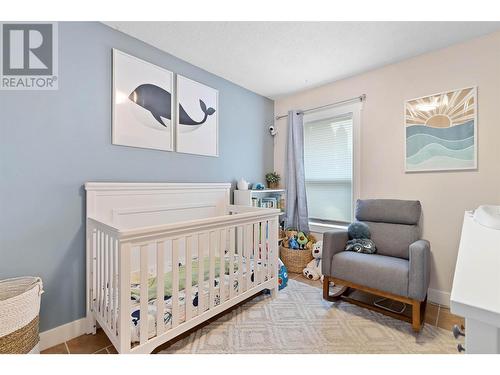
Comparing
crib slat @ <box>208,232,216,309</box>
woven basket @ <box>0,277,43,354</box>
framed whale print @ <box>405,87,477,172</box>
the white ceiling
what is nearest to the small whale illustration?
the white ceiling

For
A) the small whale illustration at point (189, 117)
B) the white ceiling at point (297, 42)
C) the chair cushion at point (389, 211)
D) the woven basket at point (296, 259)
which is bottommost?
the woven basket at point (296, 259)

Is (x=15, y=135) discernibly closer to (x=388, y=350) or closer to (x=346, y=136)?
(x=388, y=350)

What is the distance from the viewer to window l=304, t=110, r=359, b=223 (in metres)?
2.69

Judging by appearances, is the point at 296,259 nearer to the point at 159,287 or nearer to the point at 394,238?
the point at 394,238

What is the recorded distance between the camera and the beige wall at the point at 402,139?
183cm

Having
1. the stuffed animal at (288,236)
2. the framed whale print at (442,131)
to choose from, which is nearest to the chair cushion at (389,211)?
the framed whale print at (442,131)

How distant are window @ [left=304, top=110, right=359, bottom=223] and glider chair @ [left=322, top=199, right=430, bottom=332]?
0.41 m

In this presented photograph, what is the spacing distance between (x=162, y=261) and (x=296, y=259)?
179cm

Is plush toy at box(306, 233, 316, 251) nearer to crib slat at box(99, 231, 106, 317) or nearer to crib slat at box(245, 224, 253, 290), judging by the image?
crib slat at box(245, 224, 253, 290)

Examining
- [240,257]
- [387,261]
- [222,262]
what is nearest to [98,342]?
[222,262]

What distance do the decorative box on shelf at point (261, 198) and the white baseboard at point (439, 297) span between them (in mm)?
Answer: 1674

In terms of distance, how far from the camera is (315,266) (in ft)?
8.63

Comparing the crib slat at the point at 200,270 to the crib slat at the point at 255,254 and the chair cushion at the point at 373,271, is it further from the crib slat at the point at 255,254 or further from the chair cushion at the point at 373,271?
the chair cushion at the point at 373,271
